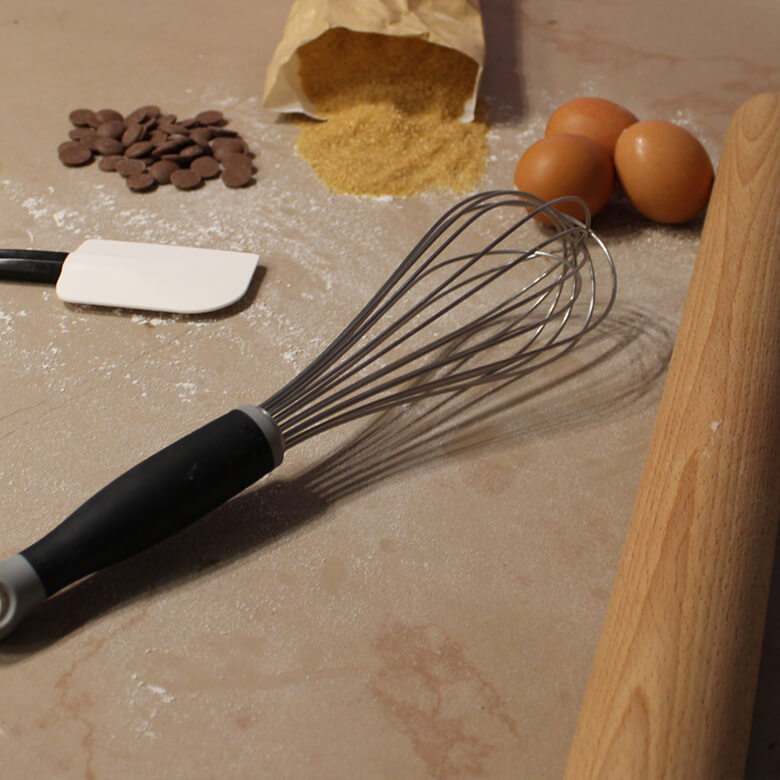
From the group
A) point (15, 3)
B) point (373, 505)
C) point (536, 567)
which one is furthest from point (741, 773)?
point (15, 3)

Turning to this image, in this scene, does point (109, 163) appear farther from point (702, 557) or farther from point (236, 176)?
point (702, 557)

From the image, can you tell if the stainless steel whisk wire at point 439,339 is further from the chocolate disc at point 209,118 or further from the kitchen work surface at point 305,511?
the chocolate disc at point 209,118

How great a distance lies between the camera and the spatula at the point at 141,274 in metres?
0.80

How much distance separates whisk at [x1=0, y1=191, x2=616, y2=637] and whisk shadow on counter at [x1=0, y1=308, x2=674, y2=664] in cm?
2

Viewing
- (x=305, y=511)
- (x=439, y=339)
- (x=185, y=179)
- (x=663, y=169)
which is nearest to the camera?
(x=305, y=511)

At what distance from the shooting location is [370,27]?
1.02 metres

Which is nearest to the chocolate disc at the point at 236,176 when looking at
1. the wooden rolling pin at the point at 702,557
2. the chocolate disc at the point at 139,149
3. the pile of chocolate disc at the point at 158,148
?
the pile of chocolate disc at the point at 158,148

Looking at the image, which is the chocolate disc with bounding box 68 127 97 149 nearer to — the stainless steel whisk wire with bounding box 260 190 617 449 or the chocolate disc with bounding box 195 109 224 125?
the chocolate disc with bounding box 195 109 224 125

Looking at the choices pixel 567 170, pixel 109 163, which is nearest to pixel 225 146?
pixel 109 163

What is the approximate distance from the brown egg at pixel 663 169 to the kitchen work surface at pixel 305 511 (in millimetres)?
43

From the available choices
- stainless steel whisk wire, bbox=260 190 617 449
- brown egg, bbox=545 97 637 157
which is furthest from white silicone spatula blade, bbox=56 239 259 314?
brown egg, bbox=545 97 637 157

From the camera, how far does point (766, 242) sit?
67 cm

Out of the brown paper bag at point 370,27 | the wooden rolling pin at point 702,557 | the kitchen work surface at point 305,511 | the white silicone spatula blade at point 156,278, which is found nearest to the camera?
the wooden rolling pin at point 702,557

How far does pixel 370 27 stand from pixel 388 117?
0.11m
